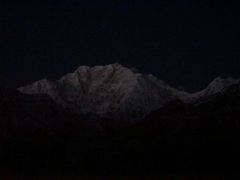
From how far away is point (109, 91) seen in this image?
896 inches

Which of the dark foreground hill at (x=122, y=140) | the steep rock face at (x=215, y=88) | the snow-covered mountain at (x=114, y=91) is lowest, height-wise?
the dark foreground hill at (x=122, y=140)

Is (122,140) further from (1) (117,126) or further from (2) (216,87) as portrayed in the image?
(2) (216,87)

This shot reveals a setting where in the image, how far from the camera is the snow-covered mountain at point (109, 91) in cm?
2142

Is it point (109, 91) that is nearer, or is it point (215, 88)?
point (215, 88)

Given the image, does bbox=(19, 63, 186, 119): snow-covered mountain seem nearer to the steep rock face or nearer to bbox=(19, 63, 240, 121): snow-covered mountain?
bbox=(19, 63, 240, 121): snow-covered mountain

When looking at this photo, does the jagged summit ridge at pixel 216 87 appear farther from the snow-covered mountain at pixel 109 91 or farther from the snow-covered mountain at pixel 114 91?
the snow-covered mountain at pixel 109 91

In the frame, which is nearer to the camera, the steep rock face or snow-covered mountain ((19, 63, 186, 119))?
the steep rock face

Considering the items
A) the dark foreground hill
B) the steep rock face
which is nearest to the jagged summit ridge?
the steep rock face

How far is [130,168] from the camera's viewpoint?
2116cm

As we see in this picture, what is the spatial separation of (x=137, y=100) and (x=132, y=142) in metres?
1.54

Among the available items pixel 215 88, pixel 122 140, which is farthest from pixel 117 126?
pixel 215 88

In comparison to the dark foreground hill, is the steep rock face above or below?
above

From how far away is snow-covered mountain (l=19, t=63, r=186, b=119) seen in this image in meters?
21.4

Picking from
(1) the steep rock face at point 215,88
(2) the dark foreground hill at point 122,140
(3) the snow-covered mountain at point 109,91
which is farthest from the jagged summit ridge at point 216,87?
(3) the snow-covered mountain at point 109,91
